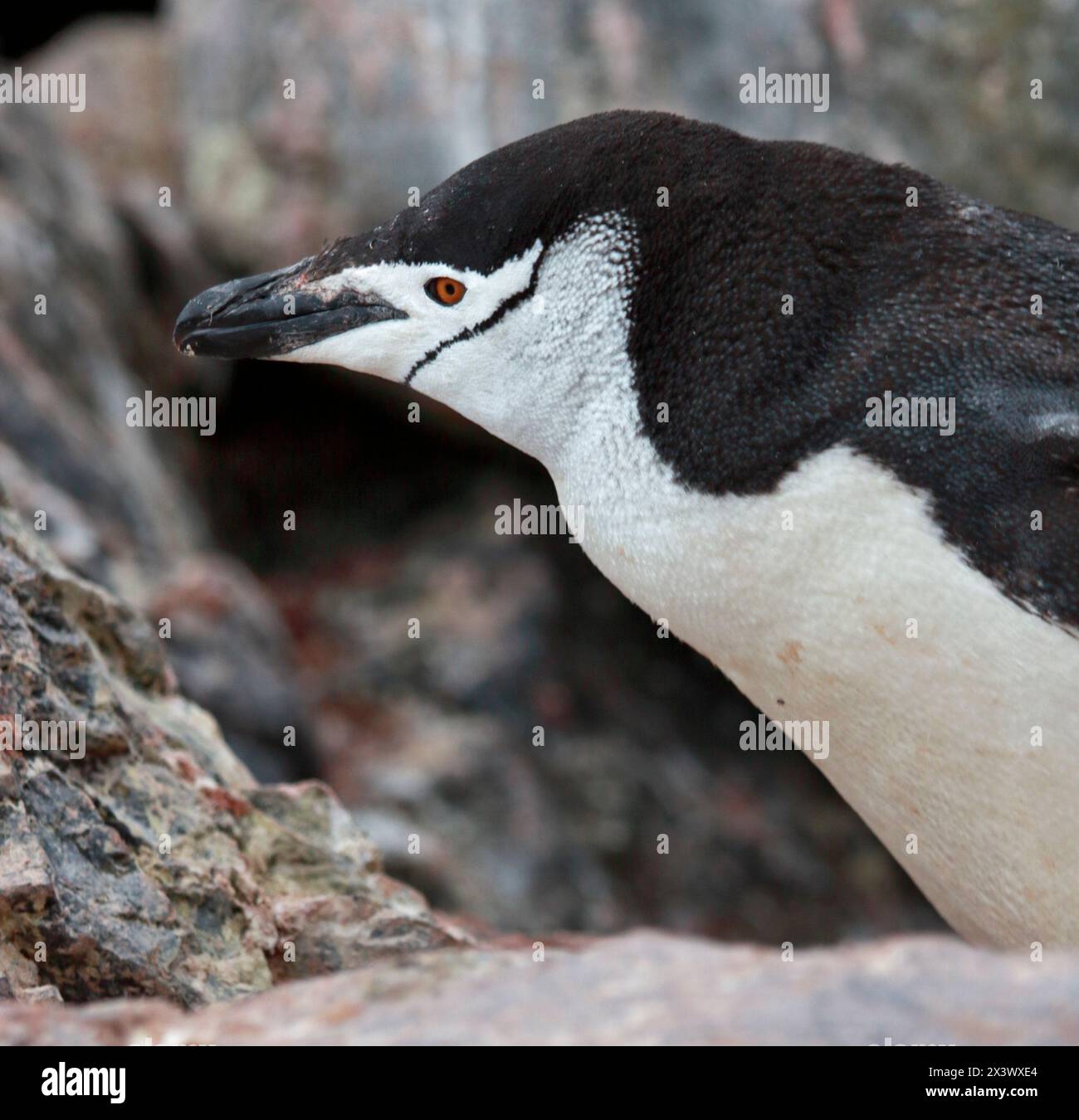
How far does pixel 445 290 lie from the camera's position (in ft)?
8.82

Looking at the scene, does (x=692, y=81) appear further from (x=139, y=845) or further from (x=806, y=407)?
(x=139, y=845)

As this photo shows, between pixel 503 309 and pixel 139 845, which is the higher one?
pixel 503 309

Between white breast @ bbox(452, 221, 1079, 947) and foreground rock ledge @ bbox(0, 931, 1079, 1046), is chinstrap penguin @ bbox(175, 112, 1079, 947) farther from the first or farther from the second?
foreground rock ledge @ bbox(0, 931, 1079, 1046)

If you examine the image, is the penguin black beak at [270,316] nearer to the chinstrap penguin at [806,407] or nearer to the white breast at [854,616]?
the chinstrap penguin at [806,407]

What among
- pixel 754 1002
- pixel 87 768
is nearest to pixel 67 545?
pixel 87 768

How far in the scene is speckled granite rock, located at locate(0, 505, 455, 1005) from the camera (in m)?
2.18

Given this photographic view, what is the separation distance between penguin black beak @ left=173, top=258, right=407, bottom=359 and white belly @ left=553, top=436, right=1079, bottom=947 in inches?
18.4

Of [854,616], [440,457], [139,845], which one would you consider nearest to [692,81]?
[440,457]

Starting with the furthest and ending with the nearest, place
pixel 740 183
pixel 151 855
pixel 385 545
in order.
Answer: pixel 385 545
pixel 740 183
pixel 151 855

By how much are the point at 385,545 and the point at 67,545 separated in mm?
2721

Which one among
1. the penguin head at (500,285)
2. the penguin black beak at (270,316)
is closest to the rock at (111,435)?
the penguin black beak at (270,316)

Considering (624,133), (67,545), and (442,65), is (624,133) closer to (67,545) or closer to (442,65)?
(67,545)

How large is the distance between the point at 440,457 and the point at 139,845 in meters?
4.51

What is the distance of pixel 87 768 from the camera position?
2447 millimetres
